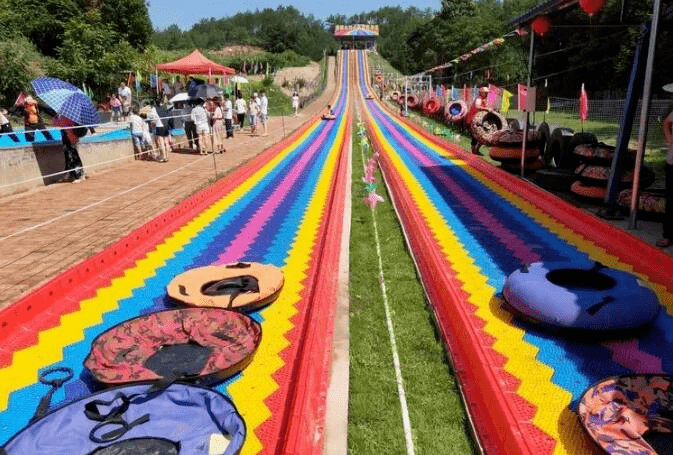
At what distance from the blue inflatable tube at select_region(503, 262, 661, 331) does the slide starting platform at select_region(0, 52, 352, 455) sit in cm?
178

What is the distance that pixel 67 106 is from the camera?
31.0 ft

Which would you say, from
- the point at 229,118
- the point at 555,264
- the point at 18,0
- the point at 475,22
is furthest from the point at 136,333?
the point at 475,22

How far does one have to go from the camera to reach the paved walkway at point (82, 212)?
6047mm

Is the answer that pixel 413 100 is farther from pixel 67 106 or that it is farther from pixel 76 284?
pixel 76 284

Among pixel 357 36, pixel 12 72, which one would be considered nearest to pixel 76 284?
pixel 12 72

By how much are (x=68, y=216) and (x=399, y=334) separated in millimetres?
6123

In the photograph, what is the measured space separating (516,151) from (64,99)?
9406 millimetres

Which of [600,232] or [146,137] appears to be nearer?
[600,232]

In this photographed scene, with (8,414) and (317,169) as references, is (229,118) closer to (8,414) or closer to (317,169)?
(317,169)

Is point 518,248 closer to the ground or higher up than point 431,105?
closer to the ground

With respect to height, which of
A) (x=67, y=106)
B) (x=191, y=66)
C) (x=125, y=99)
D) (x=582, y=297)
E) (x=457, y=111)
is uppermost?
(x=191, y=66)

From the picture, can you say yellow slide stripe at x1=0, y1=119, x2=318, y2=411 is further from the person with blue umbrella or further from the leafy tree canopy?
the leafy tree canopy

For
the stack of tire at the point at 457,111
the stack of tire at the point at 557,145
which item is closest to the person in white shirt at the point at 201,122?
the stack of tire at the point at 557,145

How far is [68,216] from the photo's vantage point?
8250mm
